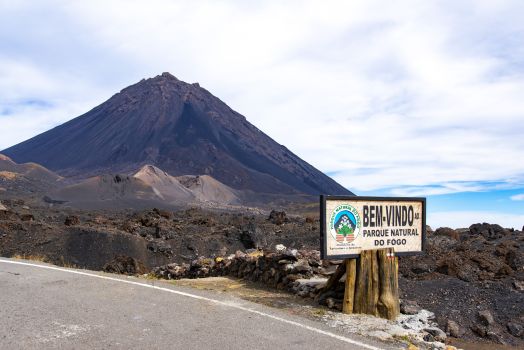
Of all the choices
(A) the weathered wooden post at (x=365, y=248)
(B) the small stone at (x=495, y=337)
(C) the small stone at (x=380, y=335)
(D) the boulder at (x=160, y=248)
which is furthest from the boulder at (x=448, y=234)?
(C) the small stone at (x=380, y=335)

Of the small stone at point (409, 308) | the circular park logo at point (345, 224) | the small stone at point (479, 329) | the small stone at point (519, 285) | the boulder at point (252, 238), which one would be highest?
the circular park logo at point (345, 224)

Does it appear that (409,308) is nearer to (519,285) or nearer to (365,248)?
(365,248)

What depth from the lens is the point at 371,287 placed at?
813 cm

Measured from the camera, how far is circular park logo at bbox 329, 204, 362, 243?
321 inches

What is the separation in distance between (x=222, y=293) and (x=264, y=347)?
11.7 feet

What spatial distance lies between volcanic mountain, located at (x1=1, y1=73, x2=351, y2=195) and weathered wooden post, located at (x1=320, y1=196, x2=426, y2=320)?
361 ft

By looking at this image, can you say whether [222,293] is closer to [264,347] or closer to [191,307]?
[191,307]

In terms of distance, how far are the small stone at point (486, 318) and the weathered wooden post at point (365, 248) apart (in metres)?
1.51

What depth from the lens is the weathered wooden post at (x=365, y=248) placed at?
26.5 ft

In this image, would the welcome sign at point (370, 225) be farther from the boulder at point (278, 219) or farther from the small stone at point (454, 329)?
the boulder at point (278, 219)

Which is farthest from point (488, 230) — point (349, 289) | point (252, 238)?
point (349, 289)

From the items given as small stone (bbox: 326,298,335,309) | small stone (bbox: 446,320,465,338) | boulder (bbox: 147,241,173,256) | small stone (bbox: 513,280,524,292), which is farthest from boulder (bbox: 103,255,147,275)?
small stone (bbox: 446,320,465,338)

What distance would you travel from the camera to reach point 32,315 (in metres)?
7.12

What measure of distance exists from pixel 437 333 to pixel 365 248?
1.59 metres
